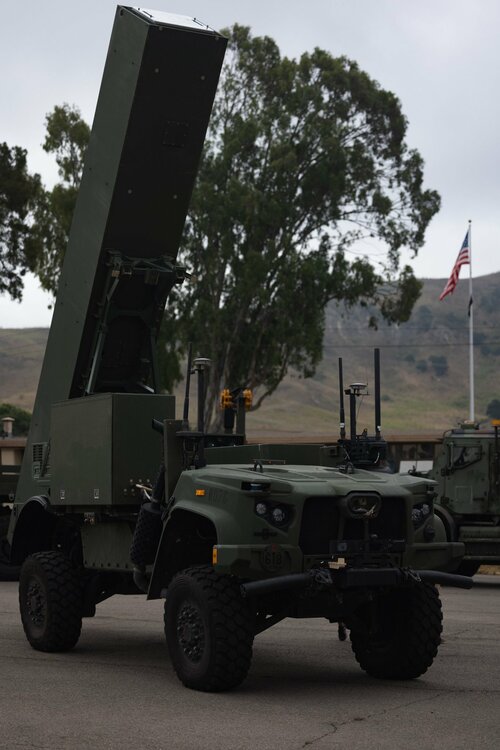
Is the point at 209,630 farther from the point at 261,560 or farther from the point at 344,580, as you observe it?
the point at 344,580

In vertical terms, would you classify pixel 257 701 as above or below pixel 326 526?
below

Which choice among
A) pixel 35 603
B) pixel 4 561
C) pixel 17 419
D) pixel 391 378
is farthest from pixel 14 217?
pixel 391 378

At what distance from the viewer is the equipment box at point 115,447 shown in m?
10.4

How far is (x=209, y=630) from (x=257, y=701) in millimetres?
579

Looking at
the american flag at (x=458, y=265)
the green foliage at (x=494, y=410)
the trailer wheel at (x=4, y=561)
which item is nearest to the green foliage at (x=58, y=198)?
the american flag at (x=458, y=265)

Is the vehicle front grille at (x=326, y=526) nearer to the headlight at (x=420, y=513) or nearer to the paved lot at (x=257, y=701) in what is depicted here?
the headlight at (x=420, y=513)

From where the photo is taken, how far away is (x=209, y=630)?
8.59m

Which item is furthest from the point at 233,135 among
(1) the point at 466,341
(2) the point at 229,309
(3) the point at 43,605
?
(1) the point at 466,341

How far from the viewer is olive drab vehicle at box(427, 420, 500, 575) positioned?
19719mm

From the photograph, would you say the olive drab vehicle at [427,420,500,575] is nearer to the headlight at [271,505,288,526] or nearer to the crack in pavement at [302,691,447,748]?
the crack in pavement at [302,691,447,748]

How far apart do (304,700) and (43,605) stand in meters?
3.33

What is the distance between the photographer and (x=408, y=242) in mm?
49781

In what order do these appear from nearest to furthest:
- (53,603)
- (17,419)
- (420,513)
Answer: (420,513), (53,603), (17,419)

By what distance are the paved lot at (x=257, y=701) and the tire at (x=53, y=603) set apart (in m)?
0.21
